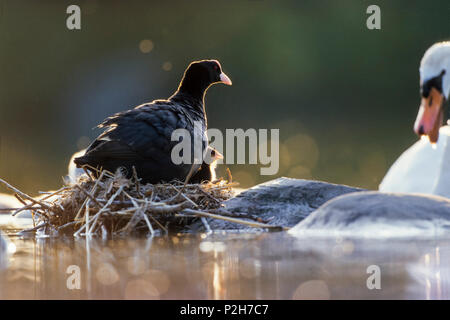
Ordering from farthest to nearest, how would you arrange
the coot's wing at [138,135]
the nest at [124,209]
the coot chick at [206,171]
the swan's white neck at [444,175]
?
1. the coot chick at [206,171]
2. the coot's wing at [138,135]
3. the swan's white neck at [444,175]
4. the nest at [124,209]

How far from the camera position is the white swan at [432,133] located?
132 inches

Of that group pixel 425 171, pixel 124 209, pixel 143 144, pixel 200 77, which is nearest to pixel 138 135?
pixel 143 144

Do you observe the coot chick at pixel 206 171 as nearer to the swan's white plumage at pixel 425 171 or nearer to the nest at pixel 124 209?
the nest at pixel 124 209

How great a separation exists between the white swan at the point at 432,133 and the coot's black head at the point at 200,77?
5.93ft

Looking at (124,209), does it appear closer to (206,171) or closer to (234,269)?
(206,171)

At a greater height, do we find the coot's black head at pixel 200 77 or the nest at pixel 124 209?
the coot's black head at pixel 200 77

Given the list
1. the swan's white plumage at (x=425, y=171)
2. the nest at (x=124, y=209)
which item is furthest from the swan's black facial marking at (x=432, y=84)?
the nest at (x=124, y=209)

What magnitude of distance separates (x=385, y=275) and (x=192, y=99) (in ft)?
10.7

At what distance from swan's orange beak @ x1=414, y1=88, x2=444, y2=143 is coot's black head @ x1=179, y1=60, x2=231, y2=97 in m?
1.90

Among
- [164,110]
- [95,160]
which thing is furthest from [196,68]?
[95,160]

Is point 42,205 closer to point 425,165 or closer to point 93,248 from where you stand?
point 93,248

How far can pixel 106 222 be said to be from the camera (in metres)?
3.22

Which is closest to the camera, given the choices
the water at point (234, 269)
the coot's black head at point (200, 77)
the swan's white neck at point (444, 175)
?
the water at point (234, 269)
